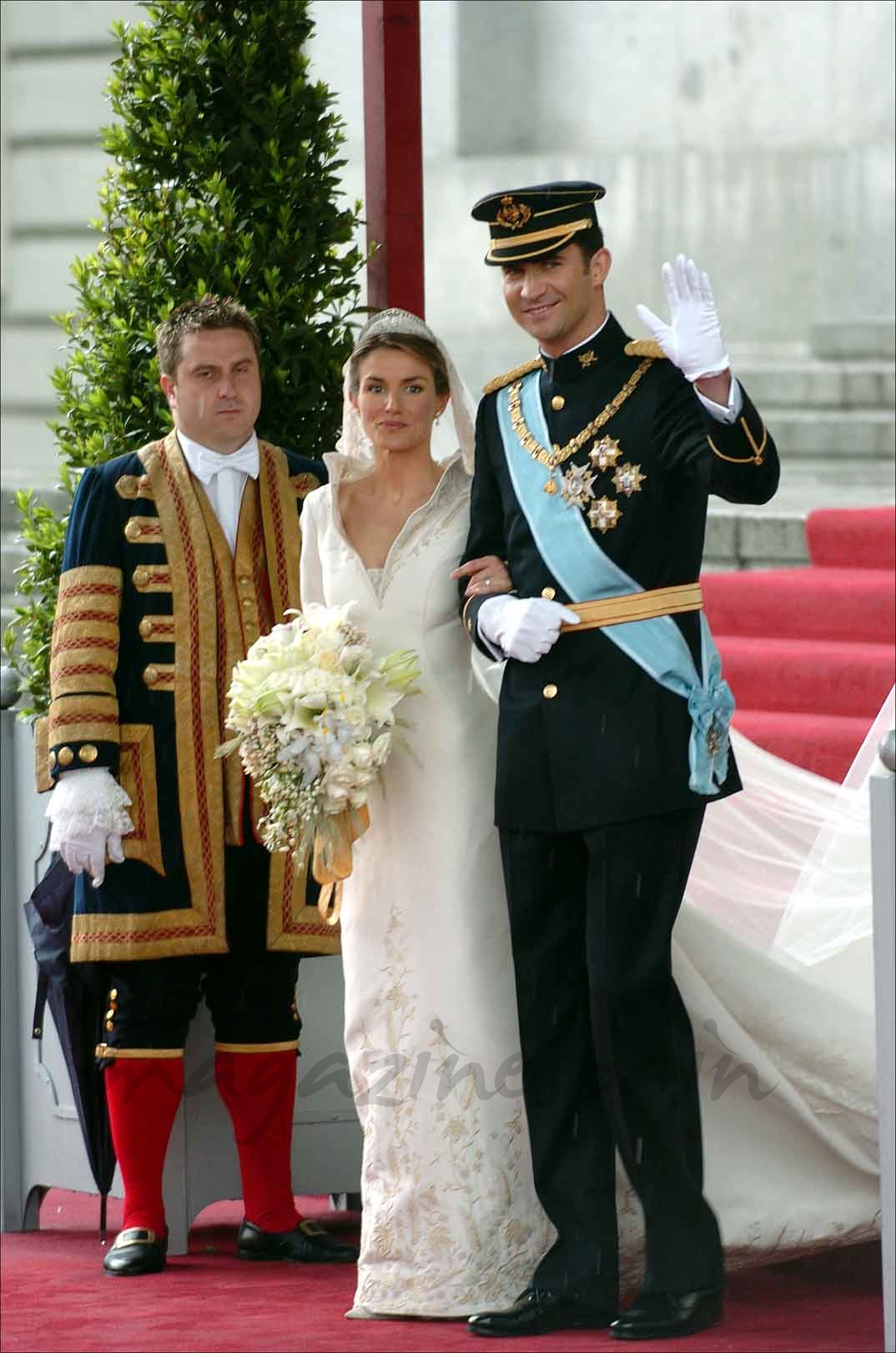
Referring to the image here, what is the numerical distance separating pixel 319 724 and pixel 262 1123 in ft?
2.93

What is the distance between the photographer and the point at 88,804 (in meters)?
4.11

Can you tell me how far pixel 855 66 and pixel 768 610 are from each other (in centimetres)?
259

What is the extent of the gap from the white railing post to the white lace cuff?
1.34 metres

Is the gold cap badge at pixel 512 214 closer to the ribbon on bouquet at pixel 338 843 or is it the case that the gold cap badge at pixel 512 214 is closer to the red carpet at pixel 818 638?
the ribbon on bouquet at pixel 338 843

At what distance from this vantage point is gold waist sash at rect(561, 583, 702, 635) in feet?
12.1

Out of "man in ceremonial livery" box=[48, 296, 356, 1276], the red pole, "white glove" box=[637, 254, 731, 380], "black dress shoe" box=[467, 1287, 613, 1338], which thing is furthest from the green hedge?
"black dress shoe" box=[467, 1287, 613, 1338]

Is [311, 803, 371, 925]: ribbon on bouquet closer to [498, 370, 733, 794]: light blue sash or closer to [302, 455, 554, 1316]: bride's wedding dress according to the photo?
[302, 455, 554, 1316]: bride's wedding dress

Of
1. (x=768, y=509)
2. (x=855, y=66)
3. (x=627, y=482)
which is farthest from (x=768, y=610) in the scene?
(x=627, y=482)

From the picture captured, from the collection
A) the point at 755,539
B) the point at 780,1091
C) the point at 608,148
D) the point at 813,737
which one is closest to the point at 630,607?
the point at 780,1091

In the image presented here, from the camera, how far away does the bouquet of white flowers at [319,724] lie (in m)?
3.76

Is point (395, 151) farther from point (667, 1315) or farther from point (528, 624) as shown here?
point (667, 1315)

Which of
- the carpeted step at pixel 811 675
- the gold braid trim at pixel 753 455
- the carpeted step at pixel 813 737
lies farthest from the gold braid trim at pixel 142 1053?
the carpeted step at pixel 811 675

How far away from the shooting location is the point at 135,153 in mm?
4551

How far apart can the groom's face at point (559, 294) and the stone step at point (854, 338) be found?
518 cm
